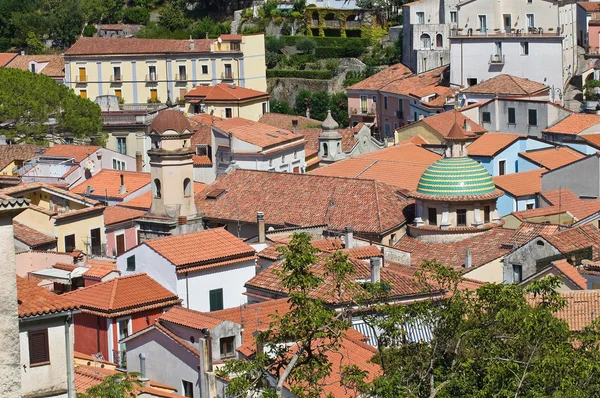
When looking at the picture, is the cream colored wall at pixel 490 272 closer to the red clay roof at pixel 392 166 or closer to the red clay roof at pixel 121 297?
the red clay roof at pixel 121 297

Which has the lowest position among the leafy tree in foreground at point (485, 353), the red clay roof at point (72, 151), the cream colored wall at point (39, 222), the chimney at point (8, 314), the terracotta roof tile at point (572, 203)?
the terracotta roof tile at point (572, 203)

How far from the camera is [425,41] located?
3280 inches

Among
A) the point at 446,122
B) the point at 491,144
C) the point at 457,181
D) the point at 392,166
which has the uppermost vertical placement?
the point at 457,181

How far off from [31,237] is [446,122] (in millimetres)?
24880

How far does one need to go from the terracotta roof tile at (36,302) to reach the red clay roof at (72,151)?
127 ft

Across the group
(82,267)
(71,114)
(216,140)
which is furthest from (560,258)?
(71,114)

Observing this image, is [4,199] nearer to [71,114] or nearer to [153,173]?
[153,173]

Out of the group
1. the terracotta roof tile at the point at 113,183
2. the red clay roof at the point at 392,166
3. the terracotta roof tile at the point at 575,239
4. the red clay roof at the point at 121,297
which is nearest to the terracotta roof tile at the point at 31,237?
the red clay roof at the point at 121,297

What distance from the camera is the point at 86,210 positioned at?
47875 mm

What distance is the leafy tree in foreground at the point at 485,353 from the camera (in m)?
21.1

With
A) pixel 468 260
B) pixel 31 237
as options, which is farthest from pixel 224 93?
pixel 468 260

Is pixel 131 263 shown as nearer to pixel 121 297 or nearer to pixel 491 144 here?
pixel 121 297

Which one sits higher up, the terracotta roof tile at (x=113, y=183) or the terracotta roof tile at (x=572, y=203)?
the terracotta roof tile at (x=113, y=183)

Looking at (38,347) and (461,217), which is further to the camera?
(461,217)
